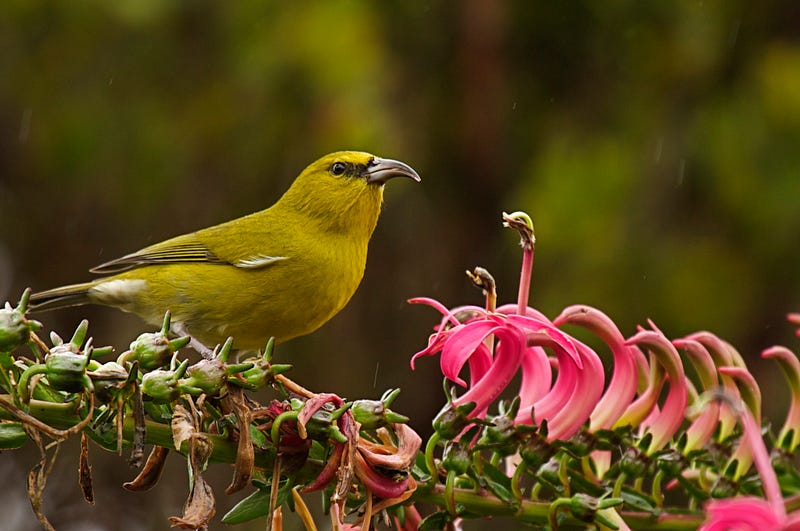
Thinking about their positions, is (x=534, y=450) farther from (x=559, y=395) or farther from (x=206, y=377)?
(x=206, y=377)

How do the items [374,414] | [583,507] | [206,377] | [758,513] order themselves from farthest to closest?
[583,507] < [374,414] < [206,377] < [758,513]

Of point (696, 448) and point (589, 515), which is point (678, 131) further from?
point (589, 515)

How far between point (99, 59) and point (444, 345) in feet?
14.8

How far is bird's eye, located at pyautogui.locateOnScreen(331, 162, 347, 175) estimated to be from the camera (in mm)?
4351

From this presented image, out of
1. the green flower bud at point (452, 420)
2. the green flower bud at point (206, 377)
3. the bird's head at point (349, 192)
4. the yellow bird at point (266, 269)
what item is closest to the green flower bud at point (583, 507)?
the green flower bud at point (452, 420)

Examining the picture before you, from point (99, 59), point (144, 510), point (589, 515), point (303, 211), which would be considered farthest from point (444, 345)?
point (99, 59)

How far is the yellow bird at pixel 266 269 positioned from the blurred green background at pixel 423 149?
602 millimetres

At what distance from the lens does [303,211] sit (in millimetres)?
4438

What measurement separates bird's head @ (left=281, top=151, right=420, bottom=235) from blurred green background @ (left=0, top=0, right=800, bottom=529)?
0.53 meters

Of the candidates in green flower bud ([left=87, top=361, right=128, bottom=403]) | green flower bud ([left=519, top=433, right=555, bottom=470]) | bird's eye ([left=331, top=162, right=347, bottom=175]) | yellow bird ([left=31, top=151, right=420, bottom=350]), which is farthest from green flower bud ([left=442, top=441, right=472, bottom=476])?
bird's eye ([left=331, top=162, right=347, bottom=175])

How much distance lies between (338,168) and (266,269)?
580 millimetres

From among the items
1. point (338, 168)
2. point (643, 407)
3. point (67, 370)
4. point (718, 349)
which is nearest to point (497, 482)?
point (643, 407)

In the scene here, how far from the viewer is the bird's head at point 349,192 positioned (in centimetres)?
426

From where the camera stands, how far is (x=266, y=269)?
13.2ft
